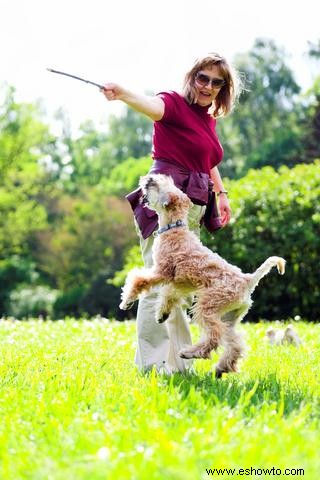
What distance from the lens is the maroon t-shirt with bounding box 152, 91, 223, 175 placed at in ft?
15.6

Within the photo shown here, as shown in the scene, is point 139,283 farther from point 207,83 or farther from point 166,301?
point 207,83

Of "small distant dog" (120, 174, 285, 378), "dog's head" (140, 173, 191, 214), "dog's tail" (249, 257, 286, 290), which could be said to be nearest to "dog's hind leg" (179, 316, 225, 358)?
"small distant dog" (120, 174, 285, 378)

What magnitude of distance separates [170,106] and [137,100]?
30 cm

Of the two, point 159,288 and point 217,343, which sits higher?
point 159,288

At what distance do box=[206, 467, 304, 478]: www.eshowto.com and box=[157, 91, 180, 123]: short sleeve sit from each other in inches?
109

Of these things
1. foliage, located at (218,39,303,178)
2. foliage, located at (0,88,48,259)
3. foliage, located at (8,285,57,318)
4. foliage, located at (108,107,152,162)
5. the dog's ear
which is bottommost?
the dog's ear

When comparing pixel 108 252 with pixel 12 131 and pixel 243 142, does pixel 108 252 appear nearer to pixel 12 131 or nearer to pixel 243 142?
pixel 12 131

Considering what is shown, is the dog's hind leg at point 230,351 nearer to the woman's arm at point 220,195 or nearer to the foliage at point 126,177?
the woman's arm at point 220,195

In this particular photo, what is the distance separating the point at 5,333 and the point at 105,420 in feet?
15.6

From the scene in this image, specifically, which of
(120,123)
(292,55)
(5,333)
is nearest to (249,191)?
(5,333)

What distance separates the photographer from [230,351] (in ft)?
14.7

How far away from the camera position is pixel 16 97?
95.9 feet

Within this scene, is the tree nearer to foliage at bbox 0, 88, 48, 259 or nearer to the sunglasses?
foliage at bbox 0, 88, 48, 259

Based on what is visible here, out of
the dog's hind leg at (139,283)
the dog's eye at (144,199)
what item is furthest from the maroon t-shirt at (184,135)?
the dog's hind leg at (139,283)
